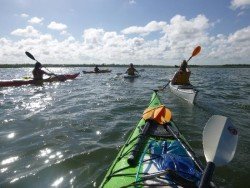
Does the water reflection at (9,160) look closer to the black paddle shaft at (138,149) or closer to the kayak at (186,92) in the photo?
the black paddle shaft at (138,149)

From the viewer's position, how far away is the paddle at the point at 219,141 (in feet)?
10.9

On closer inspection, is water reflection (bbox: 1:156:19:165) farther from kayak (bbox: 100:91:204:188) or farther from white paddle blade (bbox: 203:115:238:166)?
white paddle blade (bbox: 203:115:238:166)

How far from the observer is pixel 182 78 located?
14.4 meters

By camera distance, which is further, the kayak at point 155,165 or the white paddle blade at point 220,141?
the kayak at point 155,165

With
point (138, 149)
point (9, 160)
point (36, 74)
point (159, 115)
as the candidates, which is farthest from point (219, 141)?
point (36, 74)

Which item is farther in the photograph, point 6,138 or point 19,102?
point 19,102

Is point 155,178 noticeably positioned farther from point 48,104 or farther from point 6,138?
point 48,104

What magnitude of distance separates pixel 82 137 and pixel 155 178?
4.51m

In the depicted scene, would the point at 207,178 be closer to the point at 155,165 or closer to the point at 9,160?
the point at 155,165

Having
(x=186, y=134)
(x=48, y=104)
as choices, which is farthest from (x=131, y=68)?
(x=186, y=134)

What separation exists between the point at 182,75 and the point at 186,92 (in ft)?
6.60

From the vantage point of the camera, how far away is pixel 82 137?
770cm

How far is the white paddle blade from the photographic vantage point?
131 inches

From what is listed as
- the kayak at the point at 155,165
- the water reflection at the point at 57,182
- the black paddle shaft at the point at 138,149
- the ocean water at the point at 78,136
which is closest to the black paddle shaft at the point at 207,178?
the kayak at the point at 155,165
